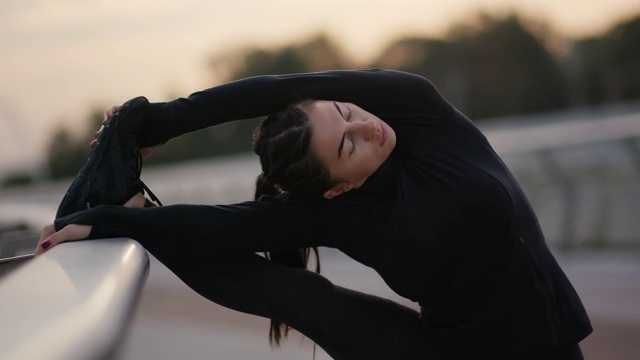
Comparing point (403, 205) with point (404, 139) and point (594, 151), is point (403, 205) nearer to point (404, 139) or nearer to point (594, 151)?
point (404, 139)

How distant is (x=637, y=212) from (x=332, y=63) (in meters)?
64.9

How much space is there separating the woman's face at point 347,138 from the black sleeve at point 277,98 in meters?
0.07

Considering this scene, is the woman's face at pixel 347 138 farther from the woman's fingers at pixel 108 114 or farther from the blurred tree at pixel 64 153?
the blurred tree at pixel 64 153

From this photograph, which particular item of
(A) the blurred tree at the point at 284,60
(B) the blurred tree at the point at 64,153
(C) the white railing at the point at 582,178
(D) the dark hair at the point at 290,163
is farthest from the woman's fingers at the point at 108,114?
(A) the blurred tree at the point at 284,60

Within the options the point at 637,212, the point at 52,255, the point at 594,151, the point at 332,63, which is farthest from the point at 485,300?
the point at 332,63

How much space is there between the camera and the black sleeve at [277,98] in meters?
3.49

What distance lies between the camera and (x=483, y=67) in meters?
76.1

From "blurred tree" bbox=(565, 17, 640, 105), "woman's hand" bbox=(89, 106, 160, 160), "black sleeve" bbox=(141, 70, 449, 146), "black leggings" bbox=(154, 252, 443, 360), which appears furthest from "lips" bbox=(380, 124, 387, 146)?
"blurred tree" bbox=(565, 17, 640, 105)

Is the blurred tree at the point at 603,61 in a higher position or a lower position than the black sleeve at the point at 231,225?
lower

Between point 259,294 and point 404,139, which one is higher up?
point 404,139

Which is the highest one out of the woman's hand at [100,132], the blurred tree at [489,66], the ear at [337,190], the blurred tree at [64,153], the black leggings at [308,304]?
the woman's hand at [100,132]

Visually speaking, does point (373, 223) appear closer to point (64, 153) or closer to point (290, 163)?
point (290, 163)

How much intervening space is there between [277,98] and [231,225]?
37 cm

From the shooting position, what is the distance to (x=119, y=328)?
175 centimetres
